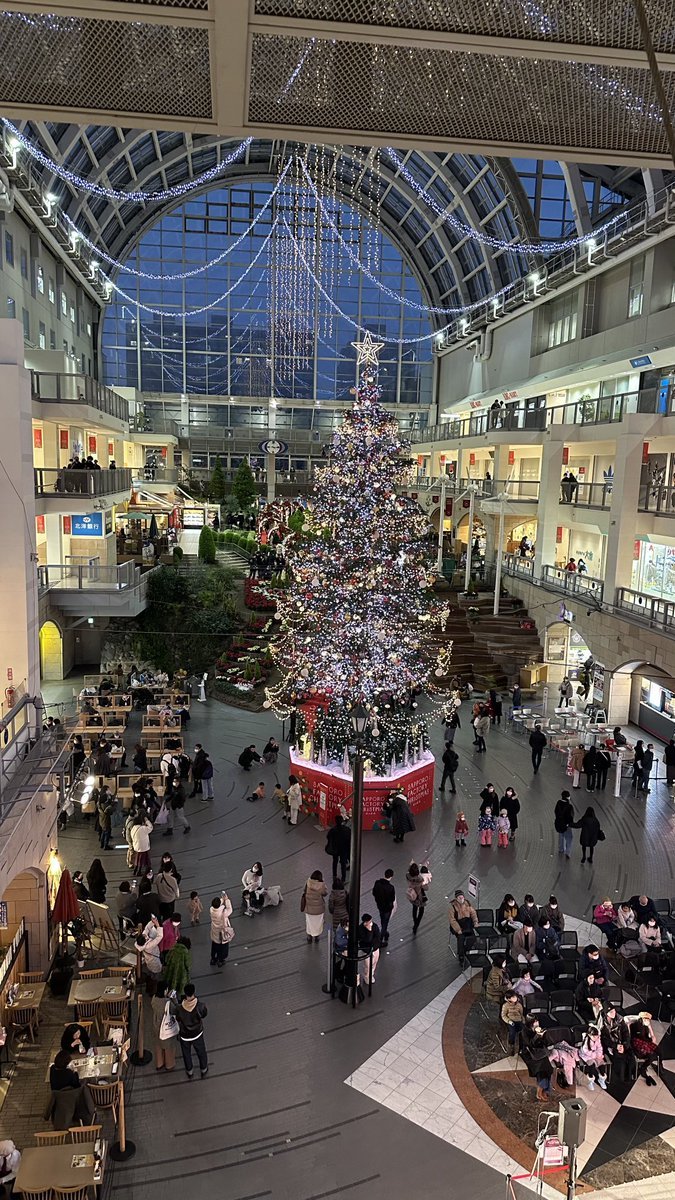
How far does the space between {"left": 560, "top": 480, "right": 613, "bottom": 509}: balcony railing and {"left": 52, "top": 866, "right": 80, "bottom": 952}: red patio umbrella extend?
756 inches

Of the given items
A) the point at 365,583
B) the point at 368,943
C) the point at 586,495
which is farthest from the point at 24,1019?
the point at 586,495

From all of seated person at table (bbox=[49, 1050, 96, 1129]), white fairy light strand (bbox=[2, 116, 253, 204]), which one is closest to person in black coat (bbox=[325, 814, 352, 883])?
seated person at table (bbox=[49, 1050, 96, 1129])

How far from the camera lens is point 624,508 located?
22.6 meters

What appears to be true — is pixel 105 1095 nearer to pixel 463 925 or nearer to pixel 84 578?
pixel 463 925

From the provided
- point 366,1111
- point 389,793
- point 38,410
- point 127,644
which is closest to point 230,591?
point 127,644

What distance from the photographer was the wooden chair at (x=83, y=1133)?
24.9 ft

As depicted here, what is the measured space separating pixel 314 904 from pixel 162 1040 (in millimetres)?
2924

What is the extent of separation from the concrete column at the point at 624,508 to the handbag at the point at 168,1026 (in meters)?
17.3

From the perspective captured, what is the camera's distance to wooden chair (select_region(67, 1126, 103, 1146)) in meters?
7.59

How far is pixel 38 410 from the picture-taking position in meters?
23.5

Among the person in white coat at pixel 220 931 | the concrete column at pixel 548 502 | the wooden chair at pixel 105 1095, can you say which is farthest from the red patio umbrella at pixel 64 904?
the concrete column at pixel 548 502

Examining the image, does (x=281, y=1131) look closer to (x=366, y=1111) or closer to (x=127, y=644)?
(x=366, y=1111)

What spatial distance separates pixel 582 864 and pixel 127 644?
55.5ft

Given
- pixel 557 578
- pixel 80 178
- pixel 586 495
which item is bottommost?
pixel 557 578
